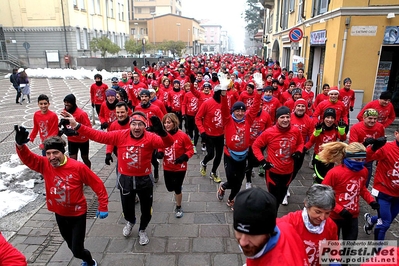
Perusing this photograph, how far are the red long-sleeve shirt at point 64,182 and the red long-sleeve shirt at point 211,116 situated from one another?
3.34 m

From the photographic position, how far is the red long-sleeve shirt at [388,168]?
3982 millimetres

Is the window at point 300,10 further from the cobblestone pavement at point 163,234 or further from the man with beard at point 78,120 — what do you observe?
the man with beard at point 78,120

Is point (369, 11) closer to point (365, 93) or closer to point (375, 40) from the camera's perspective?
point (375, 40)

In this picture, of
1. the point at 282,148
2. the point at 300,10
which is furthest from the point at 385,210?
the point at 300,10

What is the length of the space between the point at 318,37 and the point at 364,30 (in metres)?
3.08

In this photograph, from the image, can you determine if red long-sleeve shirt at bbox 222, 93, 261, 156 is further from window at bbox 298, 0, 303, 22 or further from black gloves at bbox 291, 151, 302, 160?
window at bbox 298, 0, 303, 22

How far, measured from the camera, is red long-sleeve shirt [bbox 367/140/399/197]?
157 inches

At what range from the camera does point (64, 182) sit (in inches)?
139

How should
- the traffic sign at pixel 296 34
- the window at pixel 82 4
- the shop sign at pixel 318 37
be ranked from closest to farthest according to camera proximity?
1. the shop sign at pixel 318 37
2. the traffic sign at pixel 296 34
3. the window at pixel 82 4

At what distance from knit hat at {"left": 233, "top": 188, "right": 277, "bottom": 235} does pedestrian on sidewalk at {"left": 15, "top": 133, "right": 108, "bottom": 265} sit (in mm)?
2445

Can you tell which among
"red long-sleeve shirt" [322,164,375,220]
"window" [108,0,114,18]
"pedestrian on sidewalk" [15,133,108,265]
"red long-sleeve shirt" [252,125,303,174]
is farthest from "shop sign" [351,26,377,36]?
"window" [108,0,114,18]

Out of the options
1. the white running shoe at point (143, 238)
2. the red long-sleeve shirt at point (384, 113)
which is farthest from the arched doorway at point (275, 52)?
the white running shoe at point (143, 238)

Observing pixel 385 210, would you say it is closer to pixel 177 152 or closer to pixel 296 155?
pixel 296 155

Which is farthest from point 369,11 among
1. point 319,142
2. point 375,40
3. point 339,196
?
point 339,196
